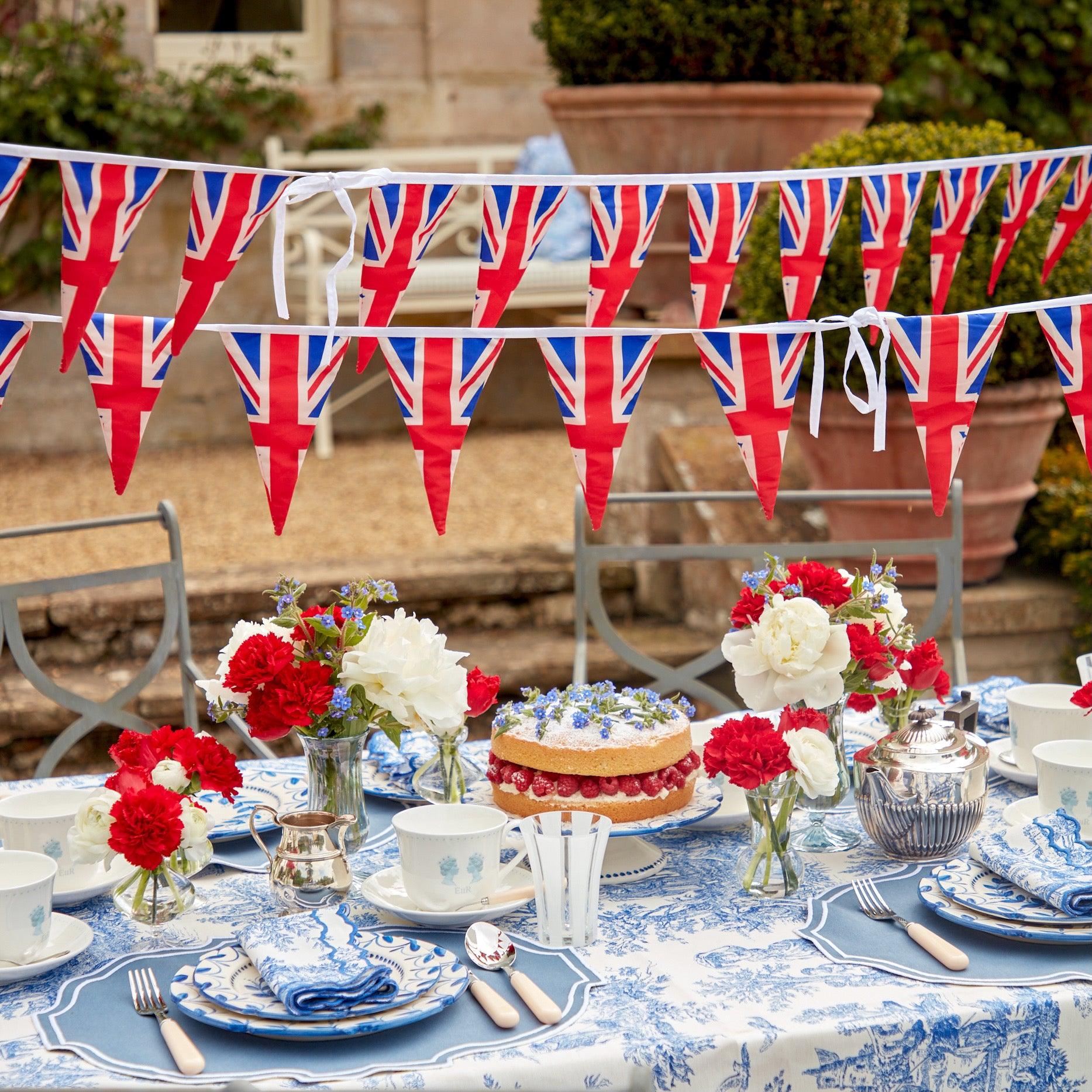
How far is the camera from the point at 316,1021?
126cm

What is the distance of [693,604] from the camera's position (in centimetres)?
397

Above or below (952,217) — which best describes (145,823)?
below

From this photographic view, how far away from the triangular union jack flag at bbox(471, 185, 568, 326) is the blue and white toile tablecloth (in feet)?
3.02

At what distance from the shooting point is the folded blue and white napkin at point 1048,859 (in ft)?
4.69

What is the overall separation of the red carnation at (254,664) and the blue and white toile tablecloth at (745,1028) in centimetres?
25

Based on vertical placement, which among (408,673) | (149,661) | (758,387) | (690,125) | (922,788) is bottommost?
(149,661)

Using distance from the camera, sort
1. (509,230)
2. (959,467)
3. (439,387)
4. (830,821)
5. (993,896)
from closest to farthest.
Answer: (993,896) → (830,821) → (439,387) → (509,230) → (959,467)

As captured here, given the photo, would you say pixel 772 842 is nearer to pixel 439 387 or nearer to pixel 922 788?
pixel 922 788

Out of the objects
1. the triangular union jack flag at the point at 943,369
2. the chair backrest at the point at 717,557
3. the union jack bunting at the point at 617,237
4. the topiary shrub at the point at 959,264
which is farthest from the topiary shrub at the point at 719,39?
the triangular union jack flag at the point at 943,369

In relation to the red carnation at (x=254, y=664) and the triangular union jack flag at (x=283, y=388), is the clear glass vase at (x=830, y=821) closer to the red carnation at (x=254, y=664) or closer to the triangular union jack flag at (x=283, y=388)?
the red carnation at (x=254, y=664)

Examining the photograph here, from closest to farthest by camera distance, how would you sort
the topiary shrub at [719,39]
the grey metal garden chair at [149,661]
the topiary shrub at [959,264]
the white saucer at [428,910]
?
1. the white saucer at [428,910]
2. the grey metal garden chair at [149,661]
3. the topiary shrub at [959,264]
4. the topiary shrub at [719,39]

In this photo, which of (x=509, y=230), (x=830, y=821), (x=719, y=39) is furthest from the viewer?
(x=719, y=39)

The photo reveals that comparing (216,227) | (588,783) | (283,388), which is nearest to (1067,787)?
(588,783)

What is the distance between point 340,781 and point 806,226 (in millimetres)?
1120
